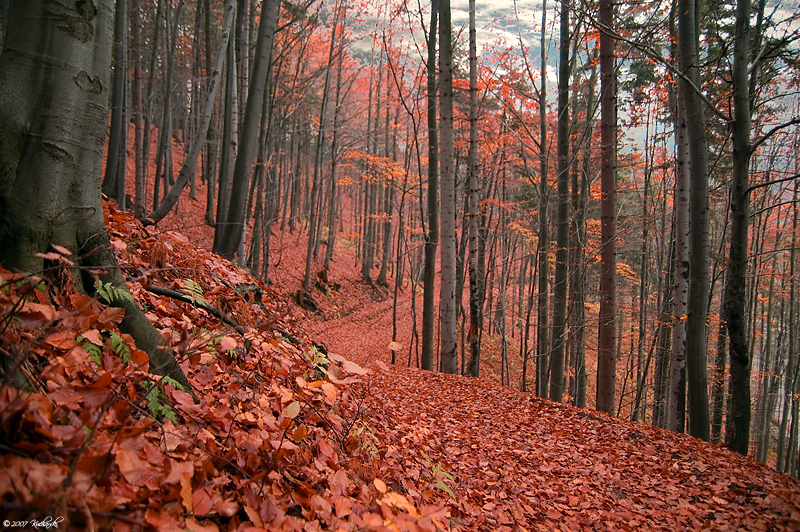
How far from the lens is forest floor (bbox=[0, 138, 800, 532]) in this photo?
1.24 metres

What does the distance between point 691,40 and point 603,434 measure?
233 inches

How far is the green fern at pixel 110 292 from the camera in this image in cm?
202

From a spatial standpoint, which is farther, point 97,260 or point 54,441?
point 97,260

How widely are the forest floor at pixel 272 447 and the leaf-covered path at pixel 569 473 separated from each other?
0.07 feet

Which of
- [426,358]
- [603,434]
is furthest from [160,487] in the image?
[426,358]

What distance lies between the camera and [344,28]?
15.0 m

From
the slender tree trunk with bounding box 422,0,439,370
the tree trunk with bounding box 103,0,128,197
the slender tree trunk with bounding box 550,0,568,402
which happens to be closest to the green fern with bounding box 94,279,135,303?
the tree trunk with bounding box 103,0,128,197

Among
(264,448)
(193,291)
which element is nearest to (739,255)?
(264,448)

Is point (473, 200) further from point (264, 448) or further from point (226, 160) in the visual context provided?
point (264, 448)

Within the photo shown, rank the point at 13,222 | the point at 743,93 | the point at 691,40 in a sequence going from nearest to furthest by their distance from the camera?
1. the point at 13,222
2. the point at 743,93
3. the point at 691,40

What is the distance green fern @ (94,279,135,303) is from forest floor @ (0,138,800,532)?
0.13 meters

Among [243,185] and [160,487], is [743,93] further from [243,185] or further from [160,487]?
[243,185]

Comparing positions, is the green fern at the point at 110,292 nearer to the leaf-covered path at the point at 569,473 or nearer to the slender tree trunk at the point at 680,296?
the leaf-covered path at the point at 569,473

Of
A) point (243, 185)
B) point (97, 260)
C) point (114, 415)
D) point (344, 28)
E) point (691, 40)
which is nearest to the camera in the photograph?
point (114, 415)
